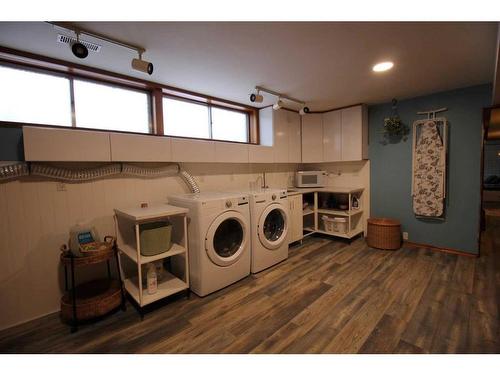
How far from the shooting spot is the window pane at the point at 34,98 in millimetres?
1792

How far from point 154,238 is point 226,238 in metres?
0.78

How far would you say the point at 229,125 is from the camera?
3365mm

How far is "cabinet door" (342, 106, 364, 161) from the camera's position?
3.45 metres

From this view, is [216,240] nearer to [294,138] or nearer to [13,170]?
[13,170]

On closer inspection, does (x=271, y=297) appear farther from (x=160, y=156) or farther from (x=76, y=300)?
(x=160, y=156)

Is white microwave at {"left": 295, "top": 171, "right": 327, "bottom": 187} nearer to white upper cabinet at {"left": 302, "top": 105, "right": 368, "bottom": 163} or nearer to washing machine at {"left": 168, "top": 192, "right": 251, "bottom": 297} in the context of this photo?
white upper cabinet at {"left": 302, "top": 105, "right": 368, "bottom": 163}

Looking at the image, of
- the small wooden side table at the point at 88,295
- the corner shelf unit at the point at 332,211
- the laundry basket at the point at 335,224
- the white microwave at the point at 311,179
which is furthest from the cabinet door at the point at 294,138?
the small wooden side table at the point at 88,295

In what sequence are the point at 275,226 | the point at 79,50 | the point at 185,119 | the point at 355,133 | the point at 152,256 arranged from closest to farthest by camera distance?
the point at 79,50 → the point at 152,256 → the point at 185,119 → the point at 275,226 → the point at 355,133

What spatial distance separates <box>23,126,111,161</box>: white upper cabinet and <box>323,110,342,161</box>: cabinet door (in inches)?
125

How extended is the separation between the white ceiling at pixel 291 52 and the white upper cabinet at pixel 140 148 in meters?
0.65

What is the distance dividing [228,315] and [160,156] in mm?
1618

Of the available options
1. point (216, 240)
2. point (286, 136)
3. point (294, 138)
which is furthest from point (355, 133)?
point (216, 240)

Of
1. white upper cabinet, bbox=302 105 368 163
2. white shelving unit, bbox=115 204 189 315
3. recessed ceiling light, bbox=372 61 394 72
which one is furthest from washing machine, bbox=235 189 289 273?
recessed ceiling light, bbox=372 61 394 72

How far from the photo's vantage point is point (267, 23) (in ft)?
4.82
